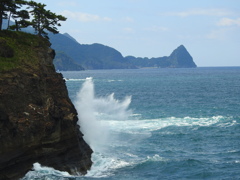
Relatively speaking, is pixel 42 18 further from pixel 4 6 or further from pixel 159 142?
pixel 159 142

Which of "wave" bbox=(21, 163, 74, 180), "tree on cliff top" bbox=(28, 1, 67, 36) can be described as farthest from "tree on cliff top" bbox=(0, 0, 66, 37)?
"wave" bbox=(21, 163, 74, 180)

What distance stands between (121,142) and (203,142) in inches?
360

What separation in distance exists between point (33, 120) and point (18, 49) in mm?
9502

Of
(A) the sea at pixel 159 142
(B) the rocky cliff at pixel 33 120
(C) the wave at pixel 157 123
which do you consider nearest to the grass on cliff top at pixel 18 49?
(B) the rocky cliff at pixel 33 120

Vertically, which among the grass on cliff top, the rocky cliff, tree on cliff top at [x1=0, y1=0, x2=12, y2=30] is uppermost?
tree on cliff top at [x1=0, y1=0, x2=12, y2=30]

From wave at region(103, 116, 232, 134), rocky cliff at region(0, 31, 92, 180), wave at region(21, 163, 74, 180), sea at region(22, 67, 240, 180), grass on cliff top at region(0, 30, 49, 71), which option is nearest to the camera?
rocky cliff at region(0, 31, 92, 180)

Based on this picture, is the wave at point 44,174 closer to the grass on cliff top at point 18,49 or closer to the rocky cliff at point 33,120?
the rocky cliff at point 33,120

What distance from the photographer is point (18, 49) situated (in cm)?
3669

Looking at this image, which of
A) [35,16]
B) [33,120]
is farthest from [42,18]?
[33,120]

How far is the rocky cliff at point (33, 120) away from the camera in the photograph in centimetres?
2831

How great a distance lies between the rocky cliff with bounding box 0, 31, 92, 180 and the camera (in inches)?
1115

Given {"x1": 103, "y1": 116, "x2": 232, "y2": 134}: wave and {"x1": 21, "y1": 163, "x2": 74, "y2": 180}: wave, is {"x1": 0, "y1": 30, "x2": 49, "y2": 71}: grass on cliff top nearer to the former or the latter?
{"x1": 21, "y1": 163, "x2": 74, "y2": 180}: wave

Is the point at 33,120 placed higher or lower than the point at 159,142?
higher

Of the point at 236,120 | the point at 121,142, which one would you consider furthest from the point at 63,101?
the point at 236,120
